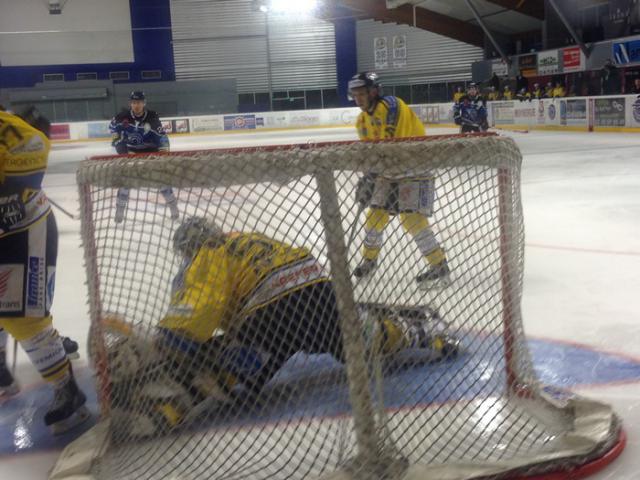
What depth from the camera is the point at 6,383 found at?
2.42 metres

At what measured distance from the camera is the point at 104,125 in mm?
19234

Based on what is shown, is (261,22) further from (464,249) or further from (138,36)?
(464,249)

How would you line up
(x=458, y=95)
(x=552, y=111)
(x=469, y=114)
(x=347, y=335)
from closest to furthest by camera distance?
(x=347, y=335)
(x=469, y=114)
(x=458, y=95)
(x=552, y=111)

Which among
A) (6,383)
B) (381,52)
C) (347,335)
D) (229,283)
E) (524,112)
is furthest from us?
(381,52)

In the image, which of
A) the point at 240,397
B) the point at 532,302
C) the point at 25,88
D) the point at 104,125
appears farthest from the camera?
the point at 25,88

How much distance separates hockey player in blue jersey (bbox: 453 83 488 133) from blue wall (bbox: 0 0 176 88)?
57.3 ft

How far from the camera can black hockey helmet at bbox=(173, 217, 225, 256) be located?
170 centimetres

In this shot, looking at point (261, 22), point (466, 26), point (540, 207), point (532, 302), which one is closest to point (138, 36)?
point (261, 22)

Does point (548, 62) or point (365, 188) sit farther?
point (548, 62)

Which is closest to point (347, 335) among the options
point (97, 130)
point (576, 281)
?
point (576, 281)

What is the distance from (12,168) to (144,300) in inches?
21.1

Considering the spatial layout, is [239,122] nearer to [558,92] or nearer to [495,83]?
[495,83]

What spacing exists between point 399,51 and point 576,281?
22463 millimetres

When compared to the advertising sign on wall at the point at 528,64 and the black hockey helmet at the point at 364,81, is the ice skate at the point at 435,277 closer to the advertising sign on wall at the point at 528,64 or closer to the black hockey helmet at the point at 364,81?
the black hockey helmet at the point at 364,81
